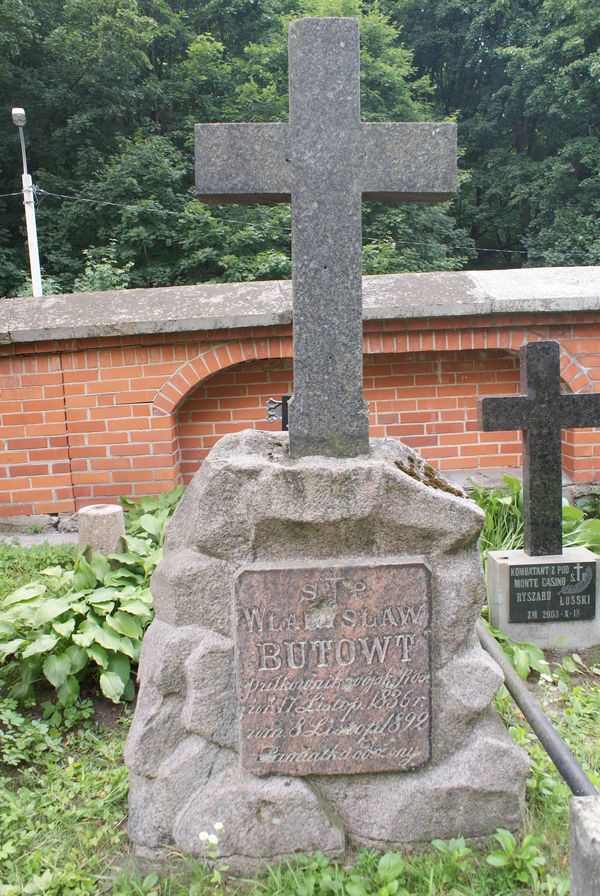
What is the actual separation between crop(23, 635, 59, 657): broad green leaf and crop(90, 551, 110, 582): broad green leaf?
494mm

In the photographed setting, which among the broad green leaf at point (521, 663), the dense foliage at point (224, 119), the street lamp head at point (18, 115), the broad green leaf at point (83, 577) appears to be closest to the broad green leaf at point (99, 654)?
the broad green leaf at point (83, 577)

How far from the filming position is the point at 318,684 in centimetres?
204

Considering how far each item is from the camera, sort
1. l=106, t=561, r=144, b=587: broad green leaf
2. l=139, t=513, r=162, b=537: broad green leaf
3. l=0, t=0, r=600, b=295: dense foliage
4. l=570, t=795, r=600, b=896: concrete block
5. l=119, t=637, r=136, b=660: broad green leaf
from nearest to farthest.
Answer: l=570, t=795, r=600, b=896: concrete block < l=119, t=637, r=136, b=660: broad green leaf < l=106, t=561, r=144, b=587: broad green leaf < l=139, t=513, r=162, b=537: broad green leaf < l=0, t=0, r=600, b=295: dense foliage

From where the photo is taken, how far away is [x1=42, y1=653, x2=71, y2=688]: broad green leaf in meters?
2.74

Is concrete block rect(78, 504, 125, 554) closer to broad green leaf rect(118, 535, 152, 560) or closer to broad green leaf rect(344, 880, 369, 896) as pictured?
broad green leaf rect(118, 535, 152, 560)

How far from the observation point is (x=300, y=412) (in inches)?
82.5

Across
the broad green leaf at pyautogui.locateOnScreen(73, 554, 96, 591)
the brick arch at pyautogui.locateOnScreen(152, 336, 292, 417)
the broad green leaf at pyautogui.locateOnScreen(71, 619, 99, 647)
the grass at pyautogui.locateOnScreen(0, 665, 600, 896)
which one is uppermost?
the brick arch at pyautogui.locateOnScreen(152, 336, 292, 417)

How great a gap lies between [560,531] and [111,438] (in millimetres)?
2859

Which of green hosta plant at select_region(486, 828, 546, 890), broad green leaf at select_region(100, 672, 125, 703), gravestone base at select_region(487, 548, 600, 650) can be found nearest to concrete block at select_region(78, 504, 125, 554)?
broad green leaf at select_region(100, 672, 125, 703)

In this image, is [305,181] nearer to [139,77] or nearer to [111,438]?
[111,438]

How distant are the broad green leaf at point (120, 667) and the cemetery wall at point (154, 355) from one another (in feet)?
5.90

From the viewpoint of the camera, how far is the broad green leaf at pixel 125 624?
2895 mm

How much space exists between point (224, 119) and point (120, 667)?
1741 cm

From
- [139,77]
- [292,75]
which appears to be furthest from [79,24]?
[292,75]
